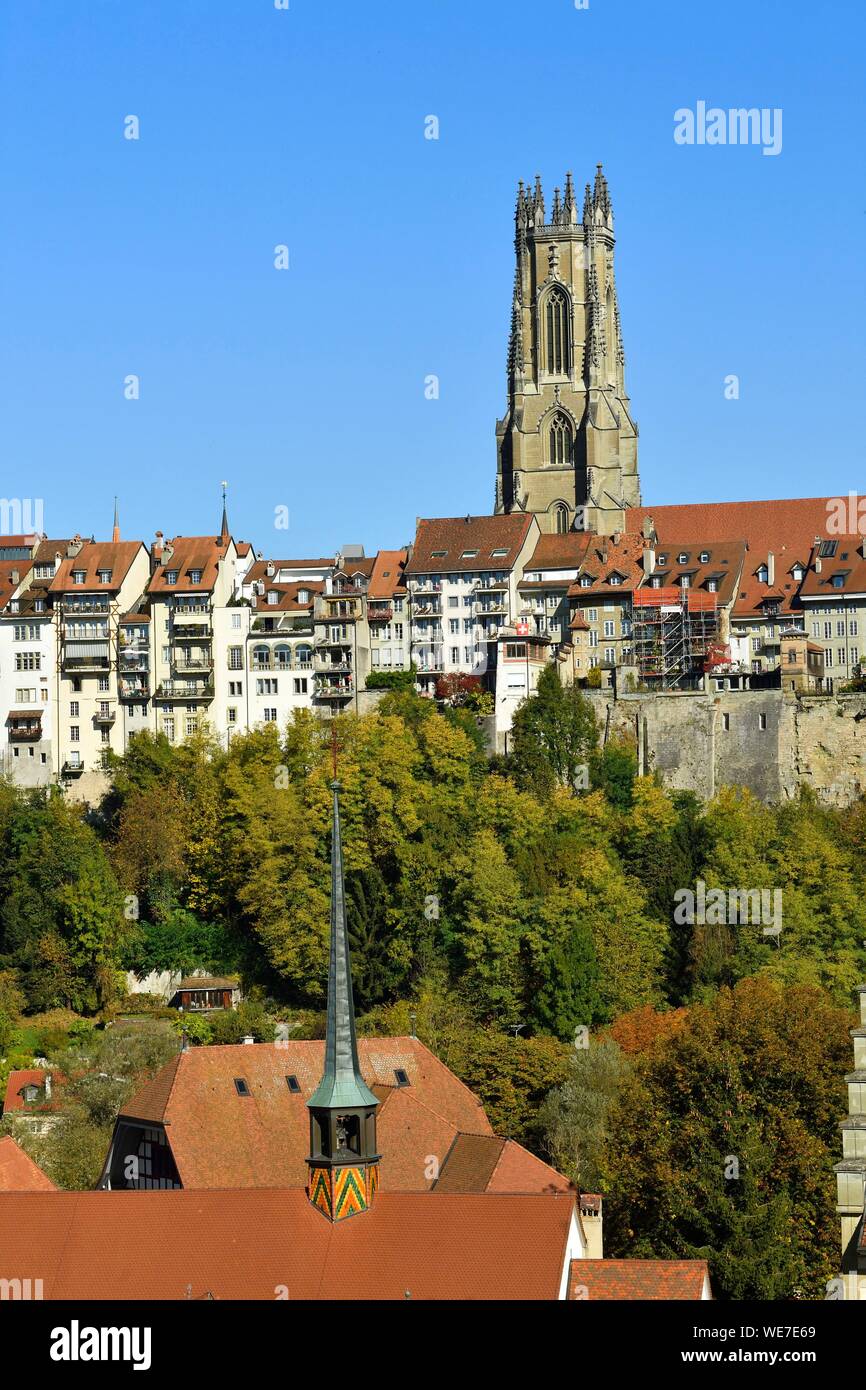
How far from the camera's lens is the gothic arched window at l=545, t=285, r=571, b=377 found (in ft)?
384

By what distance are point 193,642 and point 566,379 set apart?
30.7 metres

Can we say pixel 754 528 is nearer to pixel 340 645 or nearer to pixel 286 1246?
pixel 340 645

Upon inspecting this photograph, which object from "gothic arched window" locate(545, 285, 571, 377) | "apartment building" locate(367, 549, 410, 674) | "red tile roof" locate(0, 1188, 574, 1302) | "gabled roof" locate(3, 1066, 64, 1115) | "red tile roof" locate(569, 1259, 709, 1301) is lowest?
"gabled roof" locate(3, 1066, 64, 1115)

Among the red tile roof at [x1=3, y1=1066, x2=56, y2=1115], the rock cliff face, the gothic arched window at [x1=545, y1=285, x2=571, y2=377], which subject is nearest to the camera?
the red tile roof at [x1=3, y1=1066, x2=56, y2=1115]

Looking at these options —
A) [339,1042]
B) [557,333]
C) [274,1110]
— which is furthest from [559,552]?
[339,1042]

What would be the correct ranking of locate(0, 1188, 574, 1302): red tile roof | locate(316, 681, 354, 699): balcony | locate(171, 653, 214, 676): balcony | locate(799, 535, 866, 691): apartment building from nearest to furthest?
locate(0, 1188, 574, 1302): red tile roof
locate(799, 535, 866, 691): apartment building
locate(316, 681, 354, 699): balcony
locate(171, 653, 214, 676): balcony

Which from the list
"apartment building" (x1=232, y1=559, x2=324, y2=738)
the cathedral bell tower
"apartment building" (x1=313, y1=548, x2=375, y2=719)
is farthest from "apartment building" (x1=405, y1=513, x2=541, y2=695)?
the cathedral bell tower

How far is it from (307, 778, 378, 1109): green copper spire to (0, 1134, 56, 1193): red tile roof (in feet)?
35.5

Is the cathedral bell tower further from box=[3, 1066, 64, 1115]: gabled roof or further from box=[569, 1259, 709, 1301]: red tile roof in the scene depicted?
box=[3, 1066, 64, 1115]: gabled roof

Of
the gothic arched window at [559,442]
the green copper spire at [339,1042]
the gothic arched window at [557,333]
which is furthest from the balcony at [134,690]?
the green copper spire at [339,1042]

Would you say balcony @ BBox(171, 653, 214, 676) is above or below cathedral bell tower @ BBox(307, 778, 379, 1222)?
above

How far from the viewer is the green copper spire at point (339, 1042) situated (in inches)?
1610

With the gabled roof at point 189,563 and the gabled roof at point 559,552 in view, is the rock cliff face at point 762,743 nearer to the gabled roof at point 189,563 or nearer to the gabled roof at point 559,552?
the gabled roof at point 559,552

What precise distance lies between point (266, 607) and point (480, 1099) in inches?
1565
